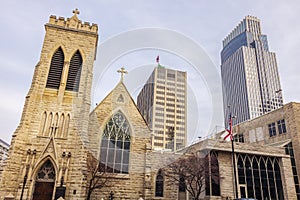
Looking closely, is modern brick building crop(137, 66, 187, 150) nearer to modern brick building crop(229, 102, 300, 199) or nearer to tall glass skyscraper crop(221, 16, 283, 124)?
tall glass skyscraper crop(221, 16, 283, 124)

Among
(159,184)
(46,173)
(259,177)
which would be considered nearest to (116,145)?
(159,184)

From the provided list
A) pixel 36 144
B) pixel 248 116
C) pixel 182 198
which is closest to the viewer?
pixel 36 144

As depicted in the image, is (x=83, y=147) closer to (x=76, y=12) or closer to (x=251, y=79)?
(x=76, y=12)

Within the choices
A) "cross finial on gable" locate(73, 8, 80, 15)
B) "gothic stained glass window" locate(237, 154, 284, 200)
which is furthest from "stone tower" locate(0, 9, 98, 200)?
"gothic stained glass window" locate(237, 154, 284, 200)

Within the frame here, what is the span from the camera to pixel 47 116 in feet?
62.8

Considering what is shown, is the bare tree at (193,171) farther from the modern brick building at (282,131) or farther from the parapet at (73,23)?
the parapet at (73,23)

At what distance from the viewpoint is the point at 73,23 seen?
77.0 feet

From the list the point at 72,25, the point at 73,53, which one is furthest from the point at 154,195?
the point at 72,25

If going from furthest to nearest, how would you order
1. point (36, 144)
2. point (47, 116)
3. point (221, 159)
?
point (221, 159)
point (47, 116)
point (36, 144)

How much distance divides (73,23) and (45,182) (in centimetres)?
1542

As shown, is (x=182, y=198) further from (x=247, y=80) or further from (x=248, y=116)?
(x=247, y=80)

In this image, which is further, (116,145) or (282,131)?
(282,131)

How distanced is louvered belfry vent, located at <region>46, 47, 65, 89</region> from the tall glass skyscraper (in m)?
113

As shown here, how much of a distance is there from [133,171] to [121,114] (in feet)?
17.5
